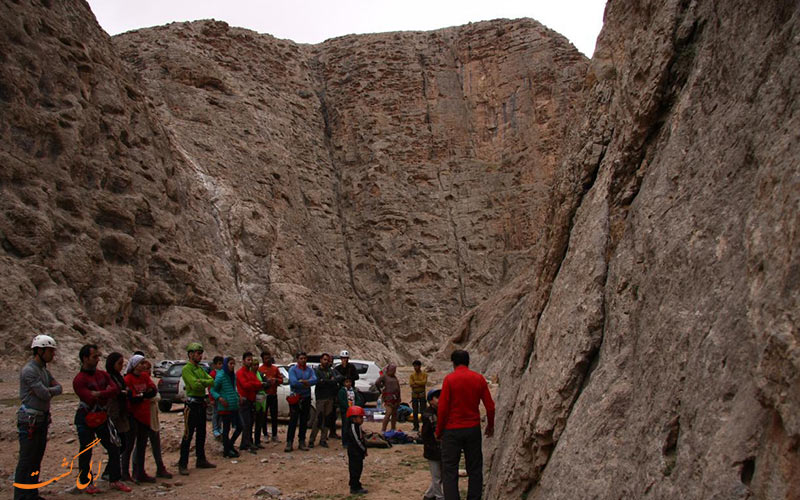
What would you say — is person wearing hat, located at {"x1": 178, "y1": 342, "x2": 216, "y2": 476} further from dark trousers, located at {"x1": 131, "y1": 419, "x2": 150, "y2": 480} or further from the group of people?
dark trousers, located at {"x1": 131, "y1": 419, "x2": 150, "y2": 480}

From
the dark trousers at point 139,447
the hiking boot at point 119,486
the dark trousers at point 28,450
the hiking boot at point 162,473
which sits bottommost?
the hiking boot at point 162,473

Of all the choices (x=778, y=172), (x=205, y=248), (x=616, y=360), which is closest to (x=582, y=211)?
(x=616, y=360)

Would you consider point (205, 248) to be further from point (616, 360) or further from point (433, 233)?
point (616, 360)

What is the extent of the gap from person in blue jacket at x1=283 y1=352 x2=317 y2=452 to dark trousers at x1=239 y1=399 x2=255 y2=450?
641mm

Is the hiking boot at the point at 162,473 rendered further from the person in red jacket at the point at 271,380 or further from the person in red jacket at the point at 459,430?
the person in red jacket at the point at 459,430

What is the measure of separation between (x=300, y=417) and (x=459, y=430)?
5770 millimetres

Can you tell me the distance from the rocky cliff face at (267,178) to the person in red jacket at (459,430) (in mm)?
17352

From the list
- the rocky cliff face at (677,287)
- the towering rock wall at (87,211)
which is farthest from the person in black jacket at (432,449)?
the towering rock wall at (87,211)

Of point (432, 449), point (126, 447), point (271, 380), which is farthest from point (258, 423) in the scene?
point (432, 449)

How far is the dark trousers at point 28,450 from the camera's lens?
641 centimetres

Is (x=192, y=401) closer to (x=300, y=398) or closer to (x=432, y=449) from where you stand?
(x=300, y=398)

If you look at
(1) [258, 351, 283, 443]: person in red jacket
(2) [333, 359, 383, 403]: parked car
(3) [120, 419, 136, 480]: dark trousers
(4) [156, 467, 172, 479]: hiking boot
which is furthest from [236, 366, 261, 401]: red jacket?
(2) [333, 359, 383, 403]: parked car

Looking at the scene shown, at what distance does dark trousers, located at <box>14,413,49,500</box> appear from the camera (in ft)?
21.0

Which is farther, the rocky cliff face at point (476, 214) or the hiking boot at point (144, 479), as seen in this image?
the hiking boot at point (144, 479)
